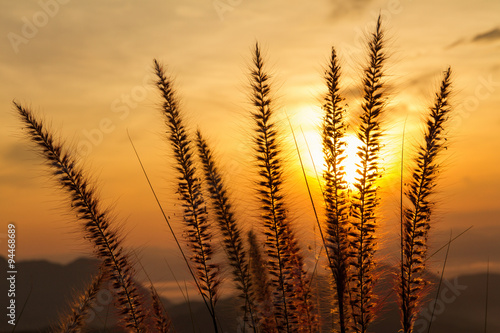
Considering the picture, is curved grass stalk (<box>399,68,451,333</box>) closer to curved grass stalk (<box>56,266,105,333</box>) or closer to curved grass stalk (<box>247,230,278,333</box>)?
curved grass stalk (<box>247,230,278,333</box>)

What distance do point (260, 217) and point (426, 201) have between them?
148cm

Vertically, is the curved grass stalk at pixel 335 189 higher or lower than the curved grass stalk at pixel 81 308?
higher

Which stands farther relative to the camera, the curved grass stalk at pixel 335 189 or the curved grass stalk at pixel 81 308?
the curved grass stalk at pixel 81 308

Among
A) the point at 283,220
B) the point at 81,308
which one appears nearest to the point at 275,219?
the point at 283,220

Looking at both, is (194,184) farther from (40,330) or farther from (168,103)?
(40,330)

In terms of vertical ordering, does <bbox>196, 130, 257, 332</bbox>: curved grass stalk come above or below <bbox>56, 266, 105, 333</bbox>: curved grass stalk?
above

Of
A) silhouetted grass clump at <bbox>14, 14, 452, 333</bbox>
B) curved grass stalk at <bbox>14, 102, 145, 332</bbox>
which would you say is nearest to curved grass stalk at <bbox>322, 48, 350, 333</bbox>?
silhouetted grass clump at <bbox>14, 14, 452, 333</bbox>

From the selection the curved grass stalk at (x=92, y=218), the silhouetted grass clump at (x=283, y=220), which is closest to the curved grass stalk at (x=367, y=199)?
the silhouetted grass clump at (x=283, y=220)

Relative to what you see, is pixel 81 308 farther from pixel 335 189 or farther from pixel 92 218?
pixel 335 189

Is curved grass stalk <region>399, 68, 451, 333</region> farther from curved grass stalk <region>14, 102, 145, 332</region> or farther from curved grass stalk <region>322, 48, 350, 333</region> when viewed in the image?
curved grass stalk <region>14, 102, 145, 332</region>

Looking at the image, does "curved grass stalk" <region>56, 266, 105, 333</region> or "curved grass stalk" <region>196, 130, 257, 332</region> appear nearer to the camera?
"curved grass stalk" <region>196, 130, 257, 332</region>

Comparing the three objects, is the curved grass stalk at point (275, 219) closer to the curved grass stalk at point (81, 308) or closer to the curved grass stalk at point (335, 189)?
the curved grass stalk at point (335, 189)

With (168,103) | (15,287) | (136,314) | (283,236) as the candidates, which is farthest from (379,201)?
(15,287)

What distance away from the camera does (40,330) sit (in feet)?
16.4
